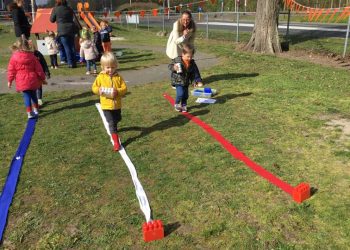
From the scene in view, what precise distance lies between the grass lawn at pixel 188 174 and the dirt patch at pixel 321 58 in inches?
146

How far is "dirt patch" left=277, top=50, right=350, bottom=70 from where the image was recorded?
1125cm

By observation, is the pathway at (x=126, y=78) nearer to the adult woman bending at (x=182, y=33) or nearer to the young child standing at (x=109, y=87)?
the adult woman bending at (x=182, y=33)

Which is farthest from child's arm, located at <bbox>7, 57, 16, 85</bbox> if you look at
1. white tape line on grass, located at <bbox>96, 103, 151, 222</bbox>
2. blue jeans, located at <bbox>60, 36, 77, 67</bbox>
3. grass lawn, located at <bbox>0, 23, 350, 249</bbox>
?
blue jeans, located at <bbox>60, 36, 77, 67</bbox>

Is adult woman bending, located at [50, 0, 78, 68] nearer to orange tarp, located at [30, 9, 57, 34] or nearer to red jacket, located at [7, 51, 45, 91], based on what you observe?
orange tarp, located at [30, 9, 57, 34]

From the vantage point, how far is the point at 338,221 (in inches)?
136

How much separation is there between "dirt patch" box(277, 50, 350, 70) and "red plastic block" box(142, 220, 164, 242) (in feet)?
30.0

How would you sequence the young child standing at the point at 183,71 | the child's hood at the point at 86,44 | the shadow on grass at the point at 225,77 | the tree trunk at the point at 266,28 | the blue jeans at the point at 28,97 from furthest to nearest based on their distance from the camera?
the tree trunk at the point at 266,28 → the child's hood at the point at 86,44 → the shadow on grass at the point at 225,77 → the blue jeans at the point at 28,97 → the young child standing at the point at 183,71

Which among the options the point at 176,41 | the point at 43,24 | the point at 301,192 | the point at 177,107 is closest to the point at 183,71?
the point at 177,107

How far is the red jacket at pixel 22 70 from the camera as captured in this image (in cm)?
669

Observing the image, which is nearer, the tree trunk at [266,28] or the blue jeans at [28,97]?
the blue jeans at [28,97]

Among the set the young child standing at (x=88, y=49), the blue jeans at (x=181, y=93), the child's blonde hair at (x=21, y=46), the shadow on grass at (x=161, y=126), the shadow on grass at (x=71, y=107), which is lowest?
the shadow on grass at (x=71, y=107)

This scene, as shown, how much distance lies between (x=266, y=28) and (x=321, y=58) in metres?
2.42

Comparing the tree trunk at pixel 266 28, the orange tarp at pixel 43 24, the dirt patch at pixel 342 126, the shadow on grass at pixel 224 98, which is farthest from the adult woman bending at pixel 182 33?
the orange tarp at pixel 43 24

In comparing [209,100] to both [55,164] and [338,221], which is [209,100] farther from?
[338,221]
